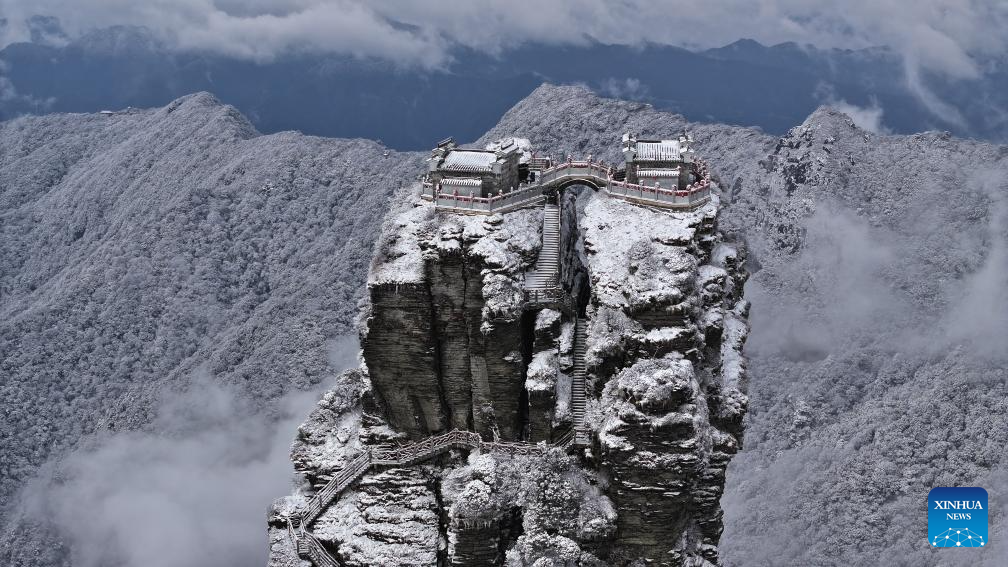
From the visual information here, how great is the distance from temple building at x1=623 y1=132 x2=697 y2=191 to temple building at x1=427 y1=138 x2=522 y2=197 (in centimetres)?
861

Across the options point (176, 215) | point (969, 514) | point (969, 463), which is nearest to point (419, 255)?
point (969, 514)

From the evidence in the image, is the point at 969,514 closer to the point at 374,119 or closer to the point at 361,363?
the point at 361,363

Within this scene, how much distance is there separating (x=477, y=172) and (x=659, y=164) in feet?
43.2

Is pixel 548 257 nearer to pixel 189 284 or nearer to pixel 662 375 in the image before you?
pixel 662 375

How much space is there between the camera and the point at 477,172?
7181 centimetres

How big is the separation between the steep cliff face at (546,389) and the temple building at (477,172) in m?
2.41

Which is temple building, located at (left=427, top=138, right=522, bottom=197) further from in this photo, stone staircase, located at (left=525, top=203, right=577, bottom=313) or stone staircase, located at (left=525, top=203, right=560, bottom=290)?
stone staircase, located at (left=525, top=203, right=577, bottom=313)

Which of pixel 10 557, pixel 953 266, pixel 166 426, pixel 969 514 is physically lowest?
pixel 10 557

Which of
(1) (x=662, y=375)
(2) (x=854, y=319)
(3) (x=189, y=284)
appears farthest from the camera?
(3) (x=189, y=284)

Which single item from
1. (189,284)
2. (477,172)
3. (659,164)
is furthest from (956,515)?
(189,284)

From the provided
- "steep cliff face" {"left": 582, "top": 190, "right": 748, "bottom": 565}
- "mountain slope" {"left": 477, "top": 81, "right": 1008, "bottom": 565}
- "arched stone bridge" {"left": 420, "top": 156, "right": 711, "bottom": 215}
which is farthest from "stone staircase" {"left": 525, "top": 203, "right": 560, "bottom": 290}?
"mountain slope" {"left": 477, "top": 81, "right": 1008, "bottom": 565}

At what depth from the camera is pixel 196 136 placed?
18738 cm

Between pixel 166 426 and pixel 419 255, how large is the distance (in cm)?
9403

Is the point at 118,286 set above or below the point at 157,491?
above
